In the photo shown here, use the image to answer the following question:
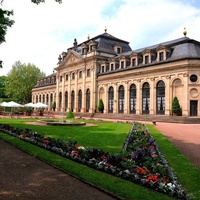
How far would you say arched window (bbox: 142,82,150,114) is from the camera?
43172 mm

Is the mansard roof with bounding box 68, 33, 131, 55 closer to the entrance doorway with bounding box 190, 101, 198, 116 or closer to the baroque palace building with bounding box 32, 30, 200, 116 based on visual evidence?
the baroque palace building with bounding box 32, 30, 200, 116

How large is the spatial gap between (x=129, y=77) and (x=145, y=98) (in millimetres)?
5542

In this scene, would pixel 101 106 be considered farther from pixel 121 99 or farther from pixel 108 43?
pixel 108 43

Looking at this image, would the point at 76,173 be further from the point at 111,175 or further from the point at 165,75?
the point at 165,75

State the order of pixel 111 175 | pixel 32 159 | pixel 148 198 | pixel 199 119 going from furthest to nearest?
1. pixel 199 119
2. pixel 32 159
3. pixel 111 175
4. pixel 148 198

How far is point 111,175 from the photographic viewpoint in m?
7.83

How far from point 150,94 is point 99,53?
18.1 m

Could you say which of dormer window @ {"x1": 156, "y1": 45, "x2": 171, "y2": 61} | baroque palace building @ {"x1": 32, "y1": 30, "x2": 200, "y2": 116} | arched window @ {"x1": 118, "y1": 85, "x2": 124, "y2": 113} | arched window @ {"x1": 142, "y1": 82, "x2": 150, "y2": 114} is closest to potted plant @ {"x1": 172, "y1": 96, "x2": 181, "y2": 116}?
baroque palace building @ {"x1": 32, "y1": 30, "x2": 200, "y2": 116}

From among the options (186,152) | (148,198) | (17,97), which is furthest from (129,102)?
(17,97)

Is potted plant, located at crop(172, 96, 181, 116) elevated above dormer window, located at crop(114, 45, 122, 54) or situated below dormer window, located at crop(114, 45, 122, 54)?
below

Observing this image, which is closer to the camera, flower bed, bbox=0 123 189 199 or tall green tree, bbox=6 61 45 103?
flower bed, bbox=0 123 189 199

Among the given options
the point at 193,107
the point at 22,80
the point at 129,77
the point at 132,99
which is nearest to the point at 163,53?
the point at 129,77

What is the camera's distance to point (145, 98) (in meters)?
43.7

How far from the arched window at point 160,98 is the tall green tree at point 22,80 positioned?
5642cm
